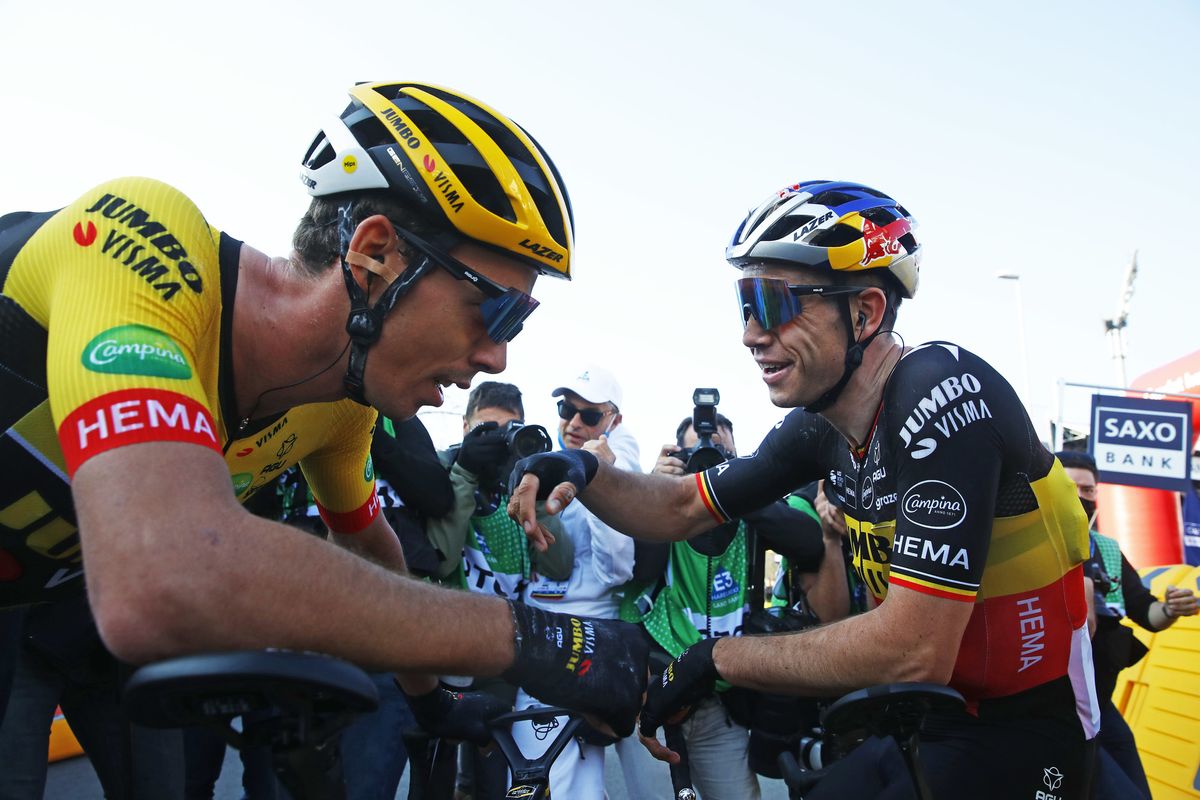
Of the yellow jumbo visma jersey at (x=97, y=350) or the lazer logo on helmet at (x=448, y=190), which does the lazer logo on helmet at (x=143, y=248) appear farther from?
the lazer logo on helmet at (x=448, y=190)

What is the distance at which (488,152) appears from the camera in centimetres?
206

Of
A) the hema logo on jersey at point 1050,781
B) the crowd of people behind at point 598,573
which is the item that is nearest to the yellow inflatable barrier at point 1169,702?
the crowd of people behind at point 598,573

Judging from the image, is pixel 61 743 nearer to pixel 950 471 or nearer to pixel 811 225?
pixel 811 225

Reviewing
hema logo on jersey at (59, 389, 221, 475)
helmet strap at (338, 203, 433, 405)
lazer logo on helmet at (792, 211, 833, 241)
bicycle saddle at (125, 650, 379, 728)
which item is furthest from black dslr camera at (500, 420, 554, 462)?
bicycle saddle at (125, 650, 379, 728)

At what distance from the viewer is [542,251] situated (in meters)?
2.10

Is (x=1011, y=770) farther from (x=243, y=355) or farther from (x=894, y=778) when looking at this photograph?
(x=243, y=355)

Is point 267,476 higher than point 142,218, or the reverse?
point 142,218

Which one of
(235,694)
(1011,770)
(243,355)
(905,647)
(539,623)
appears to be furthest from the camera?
(1011,770)

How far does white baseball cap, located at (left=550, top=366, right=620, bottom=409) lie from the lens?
5.29m

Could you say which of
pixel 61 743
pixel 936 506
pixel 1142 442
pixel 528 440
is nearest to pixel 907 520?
pixel 936 506

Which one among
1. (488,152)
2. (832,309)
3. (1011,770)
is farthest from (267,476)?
(1011,770)

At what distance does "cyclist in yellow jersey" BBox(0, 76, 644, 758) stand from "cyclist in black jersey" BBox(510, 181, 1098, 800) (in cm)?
73

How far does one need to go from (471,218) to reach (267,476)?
1.06 meters

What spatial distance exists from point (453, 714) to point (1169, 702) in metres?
5.85
